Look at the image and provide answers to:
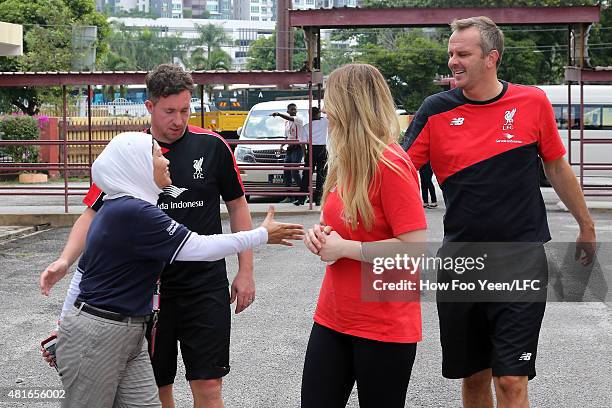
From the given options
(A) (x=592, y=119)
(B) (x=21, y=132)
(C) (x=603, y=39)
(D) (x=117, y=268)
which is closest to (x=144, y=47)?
(C) (x=603, y=39)

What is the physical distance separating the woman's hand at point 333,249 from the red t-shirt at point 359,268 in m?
0.07

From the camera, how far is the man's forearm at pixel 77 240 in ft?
15.3

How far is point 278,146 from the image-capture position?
63.1 ft

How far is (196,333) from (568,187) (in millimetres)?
1893

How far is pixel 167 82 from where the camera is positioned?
4797 millimetres

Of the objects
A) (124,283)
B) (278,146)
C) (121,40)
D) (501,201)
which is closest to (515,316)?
(501,201)

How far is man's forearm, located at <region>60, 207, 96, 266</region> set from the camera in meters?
4.65

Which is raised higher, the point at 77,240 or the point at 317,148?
the point at 77,240

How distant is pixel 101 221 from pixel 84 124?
28277mm

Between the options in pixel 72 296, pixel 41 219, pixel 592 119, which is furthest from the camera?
pixel 592 119

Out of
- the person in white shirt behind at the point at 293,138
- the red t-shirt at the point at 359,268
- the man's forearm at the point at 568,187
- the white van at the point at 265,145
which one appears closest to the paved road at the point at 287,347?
the man's forearm at the point at 568,187

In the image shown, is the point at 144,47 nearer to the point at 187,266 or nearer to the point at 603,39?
the point at 603,39

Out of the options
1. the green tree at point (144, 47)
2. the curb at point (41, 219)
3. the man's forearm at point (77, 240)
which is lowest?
the curb at point (41, 219)

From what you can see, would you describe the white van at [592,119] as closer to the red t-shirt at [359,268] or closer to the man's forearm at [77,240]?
the man's forearm at [77,240]
